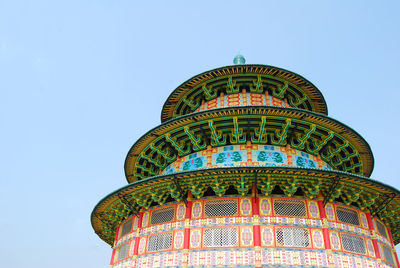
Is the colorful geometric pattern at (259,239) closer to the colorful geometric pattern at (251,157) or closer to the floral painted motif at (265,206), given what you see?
the floral painted motif at (265,206)

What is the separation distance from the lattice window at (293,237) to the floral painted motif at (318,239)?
28cm

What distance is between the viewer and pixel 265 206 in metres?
14.5

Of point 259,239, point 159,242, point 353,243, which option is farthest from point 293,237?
point 159,242

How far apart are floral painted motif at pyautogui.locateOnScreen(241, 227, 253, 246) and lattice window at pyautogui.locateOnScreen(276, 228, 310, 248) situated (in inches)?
43.2

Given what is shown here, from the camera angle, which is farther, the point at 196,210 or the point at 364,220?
the point at 364,220

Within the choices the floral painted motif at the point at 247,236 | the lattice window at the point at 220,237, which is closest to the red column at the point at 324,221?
the floral painted motif at the point at 247,236

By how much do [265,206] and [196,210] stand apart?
10.0 feet

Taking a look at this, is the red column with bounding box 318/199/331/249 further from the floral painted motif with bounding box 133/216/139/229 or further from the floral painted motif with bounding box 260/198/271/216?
the floral painted motif with bounding box 133/216/139/229

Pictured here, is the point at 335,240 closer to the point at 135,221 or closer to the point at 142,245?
the point at 142,245

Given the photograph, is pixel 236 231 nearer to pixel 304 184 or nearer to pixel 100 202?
pixel 304 184

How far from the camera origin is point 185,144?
18578 mm

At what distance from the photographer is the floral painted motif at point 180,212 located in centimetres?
1525

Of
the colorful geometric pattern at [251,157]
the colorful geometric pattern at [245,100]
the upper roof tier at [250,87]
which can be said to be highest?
the upper roof tier at [250,87]

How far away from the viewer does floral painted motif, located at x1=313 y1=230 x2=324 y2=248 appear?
1371cm
